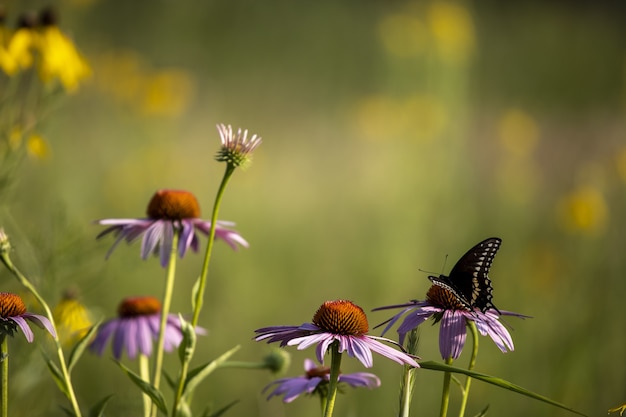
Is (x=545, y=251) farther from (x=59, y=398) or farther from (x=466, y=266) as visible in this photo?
(x=466, y=266)

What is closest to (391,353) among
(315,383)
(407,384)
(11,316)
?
(407,384)

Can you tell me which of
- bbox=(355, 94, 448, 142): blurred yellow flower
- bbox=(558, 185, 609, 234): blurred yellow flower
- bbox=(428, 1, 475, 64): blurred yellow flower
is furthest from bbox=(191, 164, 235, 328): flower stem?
bbox=(428, 1, 475, 64): blurred yellow flower

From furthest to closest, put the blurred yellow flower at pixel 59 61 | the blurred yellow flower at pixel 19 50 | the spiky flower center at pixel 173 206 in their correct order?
the blurred yellow flower at pixel 59 61 → the blurred yellow flower at pixel 19 50 → the spiky flower center at pixel 173 206

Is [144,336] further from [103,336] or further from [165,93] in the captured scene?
[165,93]

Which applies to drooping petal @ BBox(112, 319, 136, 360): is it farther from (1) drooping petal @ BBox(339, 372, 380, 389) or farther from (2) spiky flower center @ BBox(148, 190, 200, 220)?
(1) drooping petal @ BBox(339, 372, 380, 389)

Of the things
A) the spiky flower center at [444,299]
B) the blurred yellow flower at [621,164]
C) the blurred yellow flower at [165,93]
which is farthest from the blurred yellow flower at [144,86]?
the spiky flower center at [444,299]

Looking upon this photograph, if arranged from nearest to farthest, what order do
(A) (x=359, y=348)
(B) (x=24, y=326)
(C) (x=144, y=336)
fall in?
(B) (x=24, y=326)
(A) (x=359, y=348)
(C) (x=144, y=336)

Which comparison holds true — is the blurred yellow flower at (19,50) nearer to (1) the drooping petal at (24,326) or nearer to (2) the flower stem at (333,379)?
(1) the drooping petal at (24,326)
